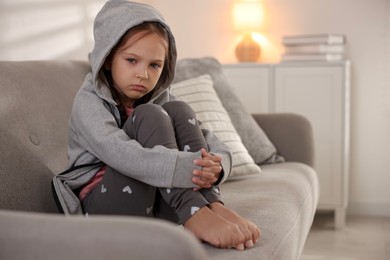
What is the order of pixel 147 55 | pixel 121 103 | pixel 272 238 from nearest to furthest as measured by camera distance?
pixel 272 238, pixel 147 55, pixel 121 103

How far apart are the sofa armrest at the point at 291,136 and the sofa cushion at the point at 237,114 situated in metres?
0.05

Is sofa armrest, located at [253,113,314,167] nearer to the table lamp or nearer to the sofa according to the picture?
the sofa

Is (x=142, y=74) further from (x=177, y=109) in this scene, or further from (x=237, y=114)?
(x=237, y=114)

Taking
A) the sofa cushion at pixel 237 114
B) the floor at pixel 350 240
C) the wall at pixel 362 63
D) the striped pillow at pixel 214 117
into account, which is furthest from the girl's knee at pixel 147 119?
the wall at pixel 362 63

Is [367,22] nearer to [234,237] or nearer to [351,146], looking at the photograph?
[351,146]

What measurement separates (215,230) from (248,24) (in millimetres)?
2878

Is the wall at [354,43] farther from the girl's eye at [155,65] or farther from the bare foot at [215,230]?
the bare foot at [215,230]

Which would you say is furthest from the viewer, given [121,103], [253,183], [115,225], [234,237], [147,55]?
[253,183]

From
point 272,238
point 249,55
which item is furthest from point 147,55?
point 249,55

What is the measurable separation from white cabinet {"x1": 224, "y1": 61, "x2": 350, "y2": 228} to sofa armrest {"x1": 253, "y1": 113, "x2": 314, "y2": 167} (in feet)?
2.99

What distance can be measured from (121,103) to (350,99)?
252 centimetres

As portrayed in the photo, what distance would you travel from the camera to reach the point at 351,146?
4.12 metres

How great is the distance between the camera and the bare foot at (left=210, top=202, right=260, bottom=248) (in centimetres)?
145

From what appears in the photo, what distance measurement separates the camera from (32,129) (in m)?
1.81
